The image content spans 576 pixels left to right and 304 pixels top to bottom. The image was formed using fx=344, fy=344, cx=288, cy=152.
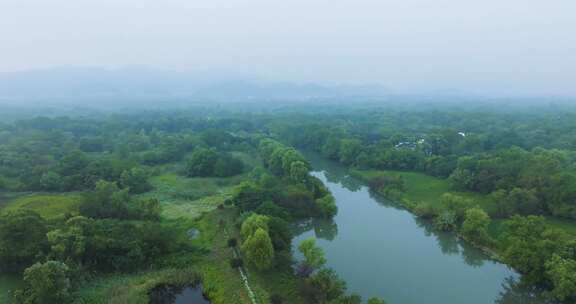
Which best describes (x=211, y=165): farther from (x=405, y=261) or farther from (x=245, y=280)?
Result: (x=405, y=261)

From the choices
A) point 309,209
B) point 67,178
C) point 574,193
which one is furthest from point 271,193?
point 574,193

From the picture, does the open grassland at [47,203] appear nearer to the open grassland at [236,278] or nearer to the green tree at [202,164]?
the open grassland at [236,278]

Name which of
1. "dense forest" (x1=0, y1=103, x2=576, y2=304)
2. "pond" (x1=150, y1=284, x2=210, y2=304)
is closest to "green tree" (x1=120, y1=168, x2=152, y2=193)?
"dense forest" (x1=0, y1=103, x2=576, y2=304)

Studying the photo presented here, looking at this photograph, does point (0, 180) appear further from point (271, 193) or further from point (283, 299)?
point (283, 299)

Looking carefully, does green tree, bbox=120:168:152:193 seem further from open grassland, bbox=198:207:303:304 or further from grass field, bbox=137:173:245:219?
open grassland, bbox=198:207:303:304

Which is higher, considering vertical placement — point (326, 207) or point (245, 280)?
point (326, 207)

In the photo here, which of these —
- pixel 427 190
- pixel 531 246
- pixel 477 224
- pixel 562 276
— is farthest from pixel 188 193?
pixel 562 276
